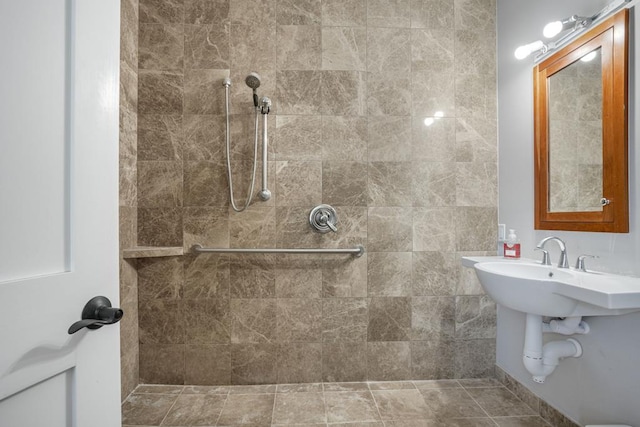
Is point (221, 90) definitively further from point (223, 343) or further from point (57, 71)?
point (223, 343)

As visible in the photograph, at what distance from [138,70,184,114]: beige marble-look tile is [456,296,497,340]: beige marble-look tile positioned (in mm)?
2040

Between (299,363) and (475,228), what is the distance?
1.32 m

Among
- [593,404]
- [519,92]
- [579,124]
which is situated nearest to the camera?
[593,404]

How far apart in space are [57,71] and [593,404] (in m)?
2.04

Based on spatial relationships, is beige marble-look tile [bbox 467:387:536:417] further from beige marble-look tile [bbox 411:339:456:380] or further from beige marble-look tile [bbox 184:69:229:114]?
beige marble-look tile [bbox 184:69:229:114]

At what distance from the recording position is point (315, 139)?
178cm

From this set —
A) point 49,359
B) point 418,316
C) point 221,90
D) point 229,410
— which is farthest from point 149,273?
point 418,316

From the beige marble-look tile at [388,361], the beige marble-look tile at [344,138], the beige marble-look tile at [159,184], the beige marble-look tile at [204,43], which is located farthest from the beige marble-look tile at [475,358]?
the beige marble-look tile at [204,43]

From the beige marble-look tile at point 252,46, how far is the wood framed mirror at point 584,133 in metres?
1.46

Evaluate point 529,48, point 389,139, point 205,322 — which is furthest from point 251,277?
point 529,48

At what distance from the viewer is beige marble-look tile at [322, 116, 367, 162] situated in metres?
1.78

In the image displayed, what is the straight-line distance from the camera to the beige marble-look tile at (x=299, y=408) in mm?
1471

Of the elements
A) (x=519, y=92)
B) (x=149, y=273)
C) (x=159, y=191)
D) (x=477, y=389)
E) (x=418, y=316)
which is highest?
(x=519, y=92)

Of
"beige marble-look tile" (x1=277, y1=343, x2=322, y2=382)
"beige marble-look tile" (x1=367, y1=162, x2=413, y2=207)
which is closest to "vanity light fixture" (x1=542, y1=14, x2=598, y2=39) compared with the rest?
"beige marble-look tile" (x1=367, y1=162, x2=413, y2=207)
